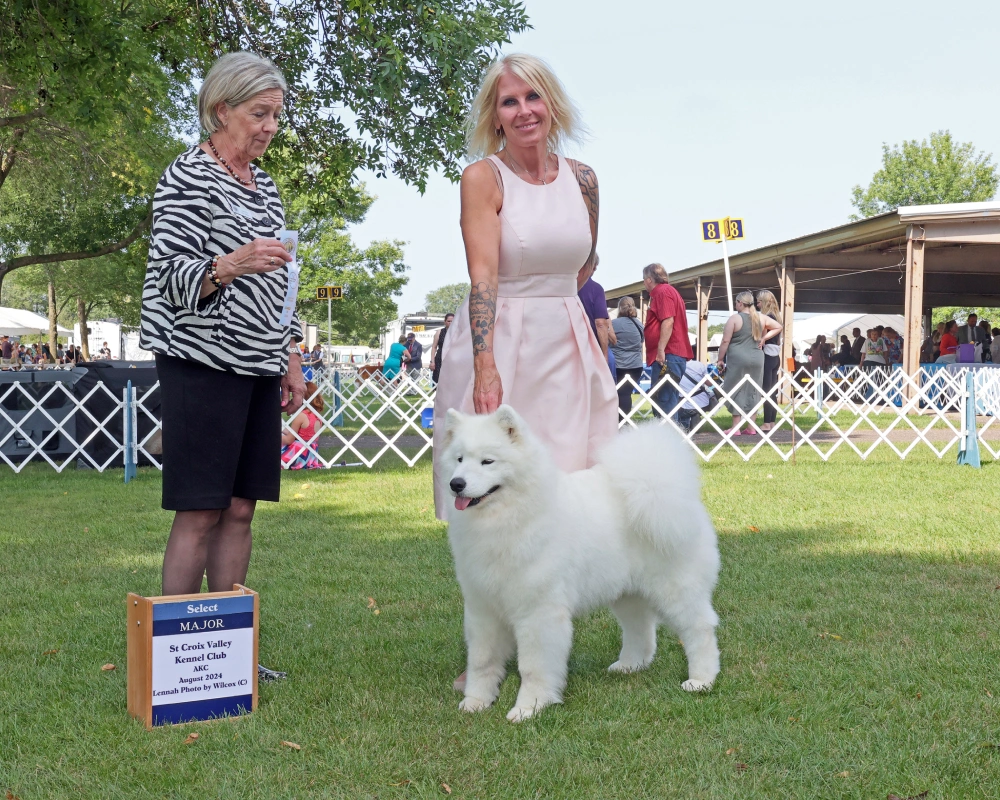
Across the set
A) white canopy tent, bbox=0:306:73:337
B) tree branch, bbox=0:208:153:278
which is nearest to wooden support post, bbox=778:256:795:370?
tree branch, bbox=0:208:153:278

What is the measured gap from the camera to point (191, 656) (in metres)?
2.85

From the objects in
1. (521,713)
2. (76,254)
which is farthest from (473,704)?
(76,254)

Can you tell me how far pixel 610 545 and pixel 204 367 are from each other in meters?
1.46

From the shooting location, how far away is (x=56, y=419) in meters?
9.66

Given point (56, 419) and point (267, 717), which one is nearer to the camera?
point (267, 717)

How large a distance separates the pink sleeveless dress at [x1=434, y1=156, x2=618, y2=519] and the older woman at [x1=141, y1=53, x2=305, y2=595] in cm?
64

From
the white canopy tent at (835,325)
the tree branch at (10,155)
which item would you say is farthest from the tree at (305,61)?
the white canopy tent at (835,325)

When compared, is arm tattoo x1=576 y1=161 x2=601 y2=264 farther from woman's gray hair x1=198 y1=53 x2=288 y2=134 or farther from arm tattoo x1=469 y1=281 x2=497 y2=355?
woman's gray hair x1=198 y1=53 x2=288 y2=134

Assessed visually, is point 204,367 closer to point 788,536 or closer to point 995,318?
point 788,536

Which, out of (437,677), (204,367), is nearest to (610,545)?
(437,677)

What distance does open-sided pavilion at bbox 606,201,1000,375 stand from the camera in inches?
607

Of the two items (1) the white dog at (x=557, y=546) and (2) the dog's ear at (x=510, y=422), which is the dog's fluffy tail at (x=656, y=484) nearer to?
(1) the white dog at (x=557, y=546)

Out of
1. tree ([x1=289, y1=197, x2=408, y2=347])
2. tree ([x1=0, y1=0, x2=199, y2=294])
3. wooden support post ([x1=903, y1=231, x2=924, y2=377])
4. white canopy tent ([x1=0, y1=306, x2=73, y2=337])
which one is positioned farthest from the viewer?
tree ([x1=289, y1=197, x2=408, y2=347])

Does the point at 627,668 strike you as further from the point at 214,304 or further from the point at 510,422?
the point at 214,304
